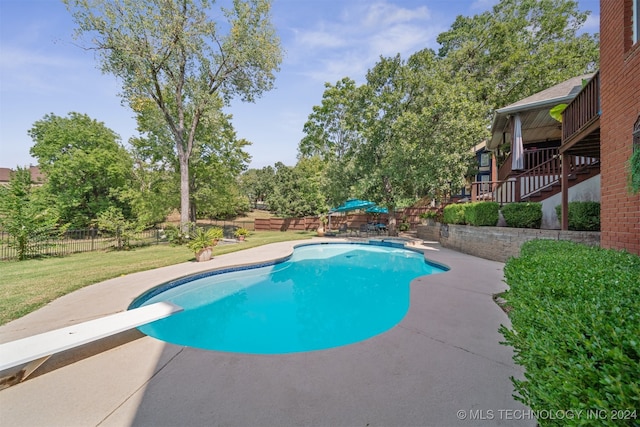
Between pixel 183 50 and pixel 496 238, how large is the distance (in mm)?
17341

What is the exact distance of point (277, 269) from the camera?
9.55 metres

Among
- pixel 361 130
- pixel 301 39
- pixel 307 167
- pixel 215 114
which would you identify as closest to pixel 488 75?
pixel 361 130

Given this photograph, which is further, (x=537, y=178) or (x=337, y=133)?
(x=337, y=133)

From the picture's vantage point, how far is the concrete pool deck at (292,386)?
205cm

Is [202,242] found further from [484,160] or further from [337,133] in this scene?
[484,160]

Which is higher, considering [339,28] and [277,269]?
[339,28]

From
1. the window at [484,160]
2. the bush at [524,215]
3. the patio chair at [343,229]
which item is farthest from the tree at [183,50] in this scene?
the window at [484,160]

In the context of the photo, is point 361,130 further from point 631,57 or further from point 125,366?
point 125,366

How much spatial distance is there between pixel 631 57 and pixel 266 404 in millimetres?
6785

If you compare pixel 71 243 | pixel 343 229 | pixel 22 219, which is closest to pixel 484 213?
pixel 343 229

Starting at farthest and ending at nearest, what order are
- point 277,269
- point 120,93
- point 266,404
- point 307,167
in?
point 307,167, point 120,93, point 277,269, point 266,404

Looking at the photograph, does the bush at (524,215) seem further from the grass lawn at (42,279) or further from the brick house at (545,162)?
the grass lawn at (42,279)

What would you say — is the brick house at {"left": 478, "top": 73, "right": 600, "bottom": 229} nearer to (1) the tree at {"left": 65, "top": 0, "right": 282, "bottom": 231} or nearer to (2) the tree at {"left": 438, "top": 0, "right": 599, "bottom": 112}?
(2) the tree at {"left": 438, "top": 0, "right": 599, "bottom": 112}

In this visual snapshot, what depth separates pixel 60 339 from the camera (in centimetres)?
309
